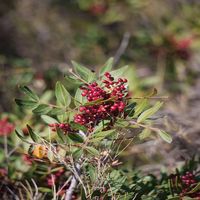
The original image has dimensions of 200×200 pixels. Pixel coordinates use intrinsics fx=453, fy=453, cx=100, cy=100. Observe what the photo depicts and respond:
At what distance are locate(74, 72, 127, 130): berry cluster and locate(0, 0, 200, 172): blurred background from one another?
630 mm

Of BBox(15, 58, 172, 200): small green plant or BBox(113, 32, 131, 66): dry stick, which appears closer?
BBox(15, 58, 172, 200): small green plant

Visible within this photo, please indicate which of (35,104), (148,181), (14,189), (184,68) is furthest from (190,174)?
(184,68)

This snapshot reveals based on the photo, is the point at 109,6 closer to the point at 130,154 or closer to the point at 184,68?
the point at 184,68

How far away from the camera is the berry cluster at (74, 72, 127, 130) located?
1.25 metres

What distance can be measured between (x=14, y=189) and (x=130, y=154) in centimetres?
109

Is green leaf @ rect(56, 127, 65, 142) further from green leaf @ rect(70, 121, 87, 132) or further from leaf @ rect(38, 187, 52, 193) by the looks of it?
leaf @ rect(38, 187, 52, 193)

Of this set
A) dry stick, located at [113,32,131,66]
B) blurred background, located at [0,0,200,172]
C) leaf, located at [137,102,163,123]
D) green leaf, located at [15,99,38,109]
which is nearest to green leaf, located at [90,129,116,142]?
leaf, located at [137,102,163,123]

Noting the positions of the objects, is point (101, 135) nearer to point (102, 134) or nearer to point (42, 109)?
point (102, 134)

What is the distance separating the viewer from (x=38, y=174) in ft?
5.42

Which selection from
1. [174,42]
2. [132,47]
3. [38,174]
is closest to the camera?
[38,174]

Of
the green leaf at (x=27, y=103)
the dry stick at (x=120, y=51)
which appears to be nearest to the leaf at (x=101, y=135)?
the green leaf at (x=27, y=103)

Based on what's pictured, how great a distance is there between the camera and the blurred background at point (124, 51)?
2.54m

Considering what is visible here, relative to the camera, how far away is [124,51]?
3707 mm

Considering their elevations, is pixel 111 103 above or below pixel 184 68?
below
